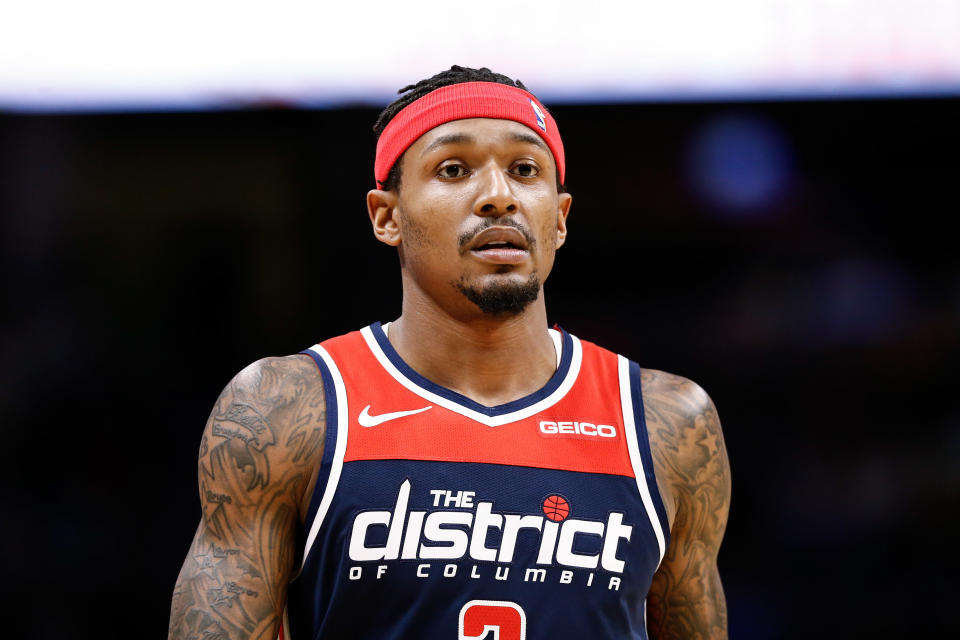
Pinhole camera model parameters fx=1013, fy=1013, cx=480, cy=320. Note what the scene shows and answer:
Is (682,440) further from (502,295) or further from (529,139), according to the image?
(529,139)

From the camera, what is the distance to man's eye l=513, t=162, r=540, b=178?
2.38 metres

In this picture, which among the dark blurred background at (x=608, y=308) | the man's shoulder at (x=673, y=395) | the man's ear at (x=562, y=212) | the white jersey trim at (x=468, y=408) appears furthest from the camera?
the dark blurred background at (x=608, y=308)

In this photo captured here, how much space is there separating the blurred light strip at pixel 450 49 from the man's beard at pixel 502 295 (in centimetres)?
234

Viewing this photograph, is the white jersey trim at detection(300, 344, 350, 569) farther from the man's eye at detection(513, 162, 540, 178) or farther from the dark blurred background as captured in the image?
the dark blurred background

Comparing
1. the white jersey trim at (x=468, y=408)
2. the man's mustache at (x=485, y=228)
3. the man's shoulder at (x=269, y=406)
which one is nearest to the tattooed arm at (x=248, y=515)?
the man's shoulder at (x=269, y=406)

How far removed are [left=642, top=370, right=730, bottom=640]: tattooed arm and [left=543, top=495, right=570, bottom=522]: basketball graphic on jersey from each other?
0.27m

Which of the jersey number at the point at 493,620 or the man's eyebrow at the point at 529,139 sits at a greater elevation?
the man's eyebrow at the point at 529,139

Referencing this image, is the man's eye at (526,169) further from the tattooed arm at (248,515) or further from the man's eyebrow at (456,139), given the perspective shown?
the tattooed arm at (248,515)

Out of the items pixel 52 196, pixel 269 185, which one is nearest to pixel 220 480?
pixel 269 185

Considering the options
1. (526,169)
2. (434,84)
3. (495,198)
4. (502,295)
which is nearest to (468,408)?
(502,295)

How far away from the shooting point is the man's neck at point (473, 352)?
238cm

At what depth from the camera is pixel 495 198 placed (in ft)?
7.40

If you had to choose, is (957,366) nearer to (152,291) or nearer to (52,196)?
(152,291)

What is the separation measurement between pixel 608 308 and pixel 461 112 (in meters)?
3.11
